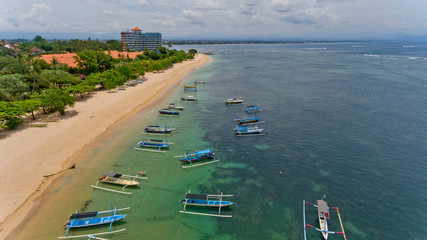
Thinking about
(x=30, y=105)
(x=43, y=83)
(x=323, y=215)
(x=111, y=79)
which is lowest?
(x=323, y=215)

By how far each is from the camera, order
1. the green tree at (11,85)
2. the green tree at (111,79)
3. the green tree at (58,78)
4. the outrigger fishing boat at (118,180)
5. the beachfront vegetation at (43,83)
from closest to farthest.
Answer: the outrigger fishing boat at (118,180)
the beachfront vegetation at (43,83)
the green tree at (11,85)
the green tree at (58,78)
the green tree at (111,79)

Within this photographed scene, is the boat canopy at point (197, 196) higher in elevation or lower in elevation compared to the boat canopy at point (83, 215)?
higher

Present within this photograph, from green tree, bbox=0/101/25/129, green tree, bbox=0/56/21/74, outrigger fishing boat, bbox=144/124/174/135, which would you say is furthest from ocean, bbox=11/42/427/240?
green tree, bbox=0/56/21/74

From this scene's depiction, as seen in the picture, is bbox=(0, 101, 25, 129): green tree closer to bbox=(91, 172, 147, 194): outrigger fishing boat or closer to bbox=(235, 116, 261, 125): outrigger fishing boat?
bbox=(91, 172, 147, 194): outrigger fishing boat

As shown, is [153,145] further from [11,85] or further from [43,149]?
[11,85]

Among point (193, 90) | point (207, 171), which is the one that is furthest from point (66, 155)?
point (193, 90)

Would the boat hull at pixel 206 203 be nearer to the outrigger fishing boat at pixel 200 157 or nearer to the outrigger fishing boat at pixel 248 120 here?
the outrigger fishing boat at pixel 200 157

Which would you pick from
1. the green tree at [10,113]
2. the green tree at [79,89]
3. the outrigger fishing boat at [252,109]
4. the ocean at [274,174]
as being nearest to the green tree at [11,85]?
the green tree at [79,89]

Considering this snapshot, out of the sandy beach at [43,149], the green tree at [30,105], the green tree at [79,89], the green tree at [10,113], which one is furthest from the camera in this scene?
the green tree at [79,89]

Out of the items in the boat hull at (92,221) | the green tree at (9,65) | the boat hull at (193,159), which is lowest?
the boat hull at (92,221)

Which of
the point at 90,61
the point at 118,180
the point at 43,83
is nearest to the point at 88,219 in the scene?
the point at 118,180
